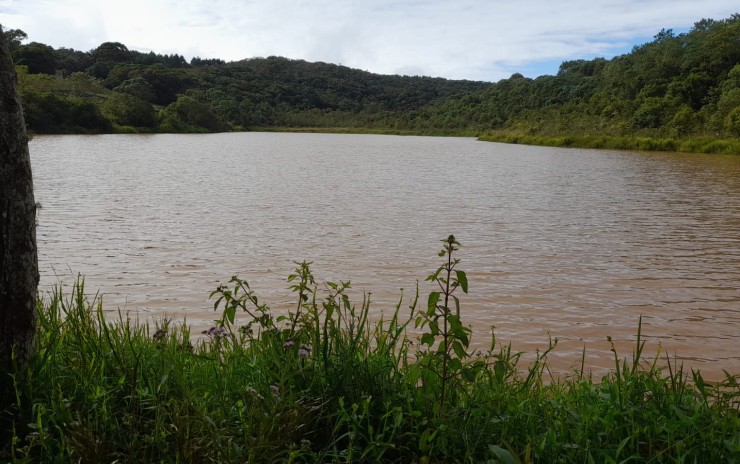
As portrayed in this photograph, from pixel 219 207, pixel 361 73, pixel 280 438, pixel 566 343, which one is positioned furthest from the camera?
pixel 361 73

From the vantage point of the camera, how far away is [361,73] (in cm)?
14900

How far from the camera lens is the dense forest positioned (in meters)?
41.4

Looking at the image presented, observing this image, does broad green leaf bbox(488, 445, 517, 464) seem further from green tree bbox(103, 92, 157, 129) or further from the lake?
green tree bbox(103, 92, 157, 129)

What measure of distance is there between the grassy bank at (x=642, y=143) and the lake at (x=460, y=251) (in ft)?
51.7

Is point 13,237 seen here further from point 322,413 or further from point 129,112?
point 129,112

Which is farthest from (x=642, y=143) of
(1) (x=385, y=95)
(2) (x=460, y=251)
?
(1) (x=385, y=95)

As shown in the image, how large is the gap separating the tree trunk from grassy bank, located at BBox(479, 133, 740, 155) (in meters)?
32.1

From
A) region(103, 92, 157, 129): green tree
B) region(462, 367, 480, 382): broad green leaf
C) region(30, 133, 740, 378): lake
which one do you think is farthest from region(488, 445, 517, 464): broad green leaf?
region(103, 92, 157, 129): green tree

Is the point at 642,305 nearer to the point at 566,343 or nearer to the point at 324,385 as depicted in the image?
the point at 566,343

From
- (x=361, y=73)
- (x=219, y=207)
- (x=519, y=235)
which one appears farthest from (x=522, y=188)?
(x=361, y=73)

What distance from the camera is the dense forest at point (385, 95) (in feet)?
136

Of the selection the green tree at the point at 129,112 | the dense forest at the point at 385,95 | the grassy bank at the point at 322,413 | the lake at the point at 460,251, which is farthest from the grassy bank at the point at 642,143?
the green tree at the point at 129,112

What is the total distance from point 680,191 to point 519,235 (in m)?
8.13

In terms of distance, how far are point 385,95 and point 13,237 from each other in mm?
130642
